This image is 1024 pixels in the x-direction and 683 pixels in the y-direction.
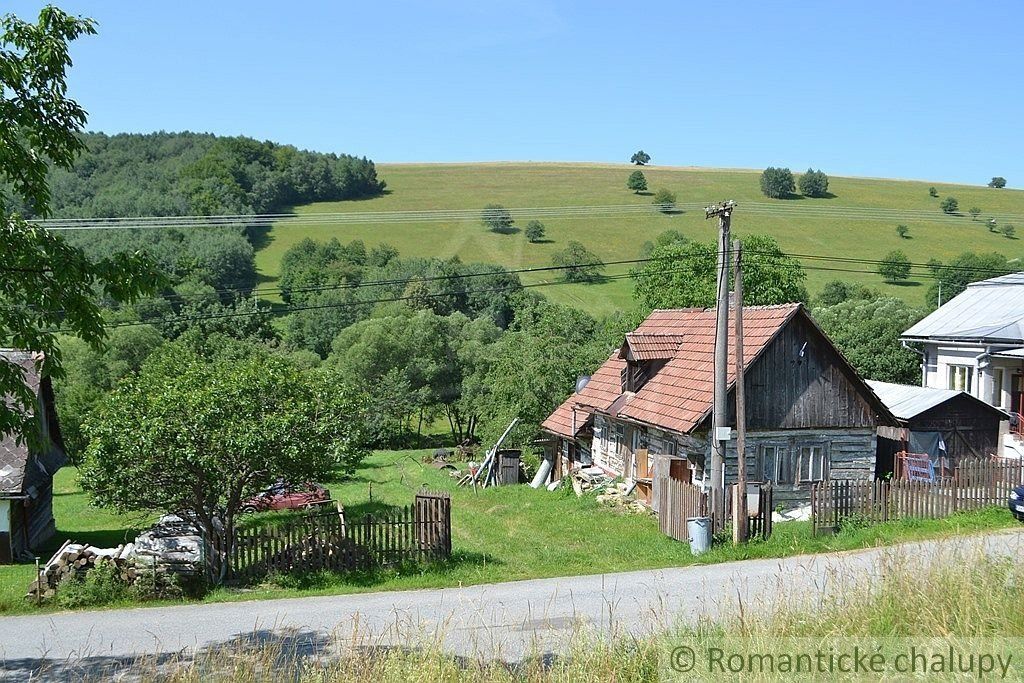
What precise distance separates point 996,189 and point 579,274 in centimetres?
6107

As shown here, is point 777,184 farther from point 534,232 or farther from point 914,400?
point 914,400

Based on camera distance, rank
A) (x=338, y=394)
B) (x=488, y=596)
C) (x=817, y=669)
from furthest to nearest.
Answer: (x=338, y=394) < (x=488, y=596) < (x=817, y=669)

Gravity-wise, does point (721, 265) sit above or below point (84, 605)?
above

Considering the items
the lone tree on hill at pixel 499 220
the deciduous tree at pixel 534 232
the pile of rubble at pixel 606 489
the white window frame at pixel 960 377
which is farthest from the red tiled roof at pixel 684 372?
the lone tree on hill at pixel 499 220

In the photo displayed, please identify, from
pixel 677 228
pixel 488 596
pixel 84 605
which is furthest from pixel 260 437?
pixel 677 228

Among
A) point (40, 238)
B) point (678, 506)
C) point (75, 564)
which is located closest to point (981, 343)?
point (678, 506)

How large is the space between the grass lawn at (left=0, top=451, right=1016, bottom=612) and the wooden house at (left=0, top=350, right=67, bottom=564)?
3.98ft

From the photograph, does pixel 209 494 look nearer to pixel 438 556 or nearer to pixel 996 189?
pixel 438 556

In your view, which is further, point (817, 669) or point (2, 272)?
point (2, 272)

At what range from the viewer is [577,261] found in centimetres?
8331

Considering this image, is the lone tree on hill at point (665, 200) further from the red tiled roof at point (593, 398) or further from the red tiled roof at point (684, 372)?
the red tiled roof at point (684, 372)

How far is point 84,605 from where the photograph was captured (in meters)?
16.5

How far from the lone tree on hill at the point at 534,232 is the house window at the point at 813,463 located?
67.9 meters

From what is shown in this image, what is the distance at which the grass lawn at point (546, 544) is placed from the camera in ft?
59.2
